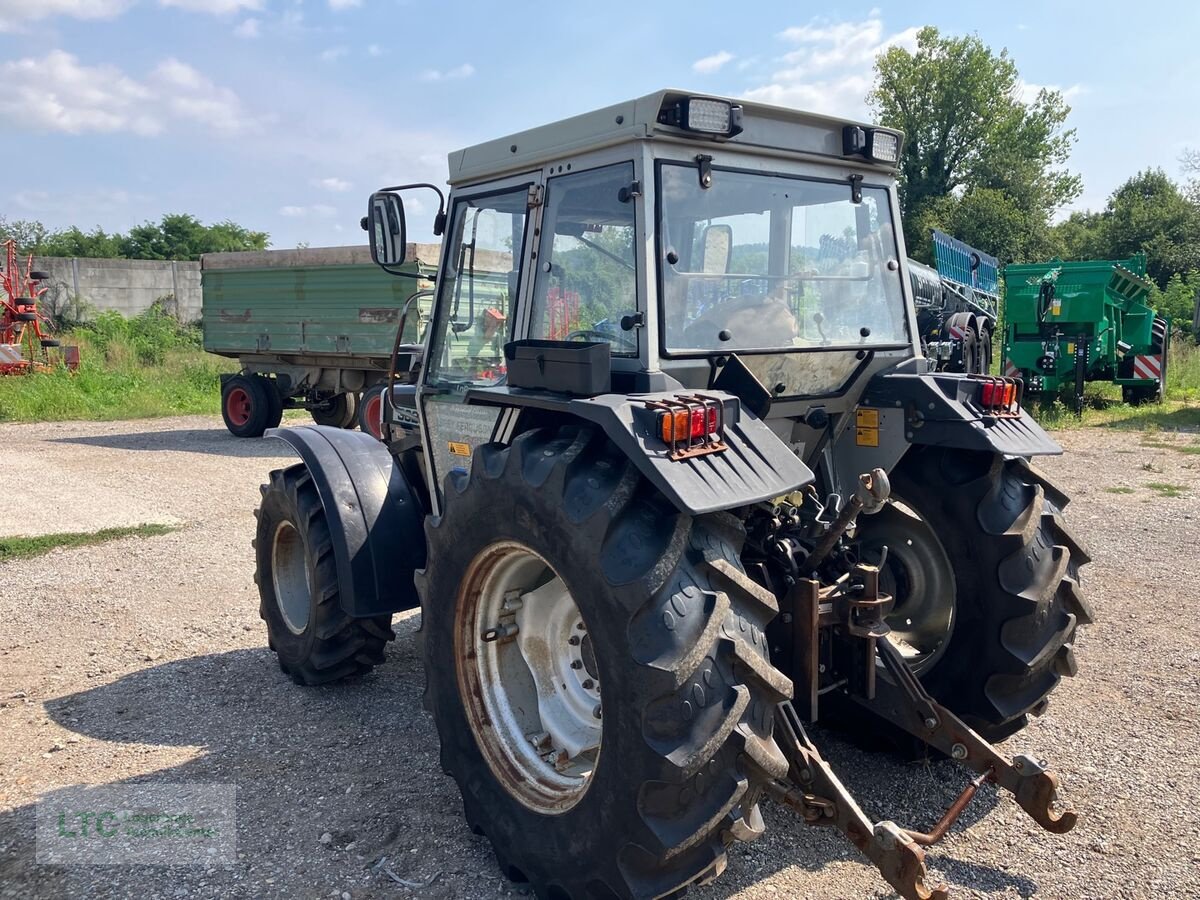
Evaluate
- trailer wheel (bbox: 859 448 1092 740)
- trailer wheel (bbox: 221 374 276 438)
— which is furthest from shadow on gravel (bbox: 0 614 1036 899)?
trailer wheel (bbox: 221 374 276 438)

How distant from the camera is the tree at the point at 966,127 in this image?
40.2 metres

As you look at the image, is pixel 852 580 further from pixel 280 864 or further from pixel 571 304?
pixel 280 864

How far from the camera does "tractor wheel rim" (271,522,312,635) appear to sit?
4660mm

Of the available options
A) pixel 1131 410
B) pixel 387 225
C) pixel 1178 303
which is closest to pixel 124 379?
pixel 387 225

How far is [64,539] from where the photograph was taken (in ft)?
24.2

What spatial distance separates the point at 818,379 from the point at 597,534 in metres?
1.40

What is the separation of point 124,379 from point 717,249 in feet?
57.9

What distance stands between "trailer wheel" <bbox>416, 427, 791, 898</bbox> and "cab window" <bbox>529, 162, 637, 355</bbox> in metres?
0.54

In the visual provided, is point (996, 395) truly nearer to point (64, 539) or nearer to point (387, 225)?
point (387, 225)

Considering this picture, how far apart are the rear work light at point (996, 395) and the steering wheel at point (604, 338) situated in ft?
4.52

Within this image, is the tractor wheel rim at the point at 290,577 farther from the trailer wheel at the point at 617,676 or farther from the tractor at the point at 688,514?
the trailer wheel at the point at 617,676

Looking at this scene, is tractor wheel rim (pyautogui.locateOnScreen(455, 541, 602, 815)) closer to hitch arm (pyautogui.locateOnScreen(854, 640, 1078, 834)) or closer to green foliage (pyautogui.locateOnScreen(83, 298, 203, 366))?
hitch arm (pyautogui.locateOnScreen(854, 640, 1078, 834))
